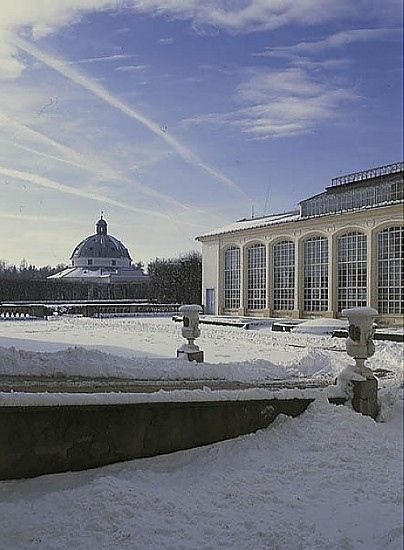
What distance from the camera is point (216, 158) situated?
200cm

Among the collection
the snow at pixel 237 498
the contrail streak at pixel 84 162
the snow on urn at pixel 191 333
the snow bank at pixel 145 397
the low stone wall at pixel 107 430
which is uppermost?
the contrail streak at pixel 84 162

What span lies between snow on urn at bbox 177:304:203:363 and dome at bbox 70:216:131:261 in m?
0.71

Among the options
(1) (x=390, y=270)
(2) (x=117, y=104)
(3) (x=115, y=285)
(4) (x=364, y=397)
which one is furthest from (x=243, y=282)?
(2) (x=117, y=104)

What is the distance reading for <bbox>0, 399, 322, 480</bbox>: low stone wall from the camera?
73.1 inches

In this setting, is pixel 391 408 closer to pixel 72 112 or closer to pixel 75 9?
pixel 72 112

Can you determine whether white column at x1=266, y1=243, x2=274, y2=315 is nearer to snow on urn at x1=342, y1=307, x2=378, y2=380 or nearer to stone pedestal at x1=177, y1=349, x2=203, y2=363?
stone pedestal at x1=177, y1=349, x2=203, y2=363

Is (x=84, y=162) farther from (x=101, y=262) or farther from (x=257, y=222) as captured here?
(x=257, y=222)

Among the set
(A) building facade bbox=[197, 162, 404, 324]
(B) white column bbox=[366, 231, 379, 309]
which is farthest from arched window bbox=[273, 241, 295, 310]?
(B) white column bbox=[366, 231, 379, 309]

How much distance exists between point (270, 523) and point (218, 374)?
1.25m

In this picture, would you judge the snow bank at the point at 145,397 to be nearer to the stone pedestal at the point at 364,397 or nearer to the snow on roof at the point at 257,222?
the stone pedestal at the point at 364,397

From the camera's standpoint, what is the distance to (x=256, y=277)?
12.3 feet

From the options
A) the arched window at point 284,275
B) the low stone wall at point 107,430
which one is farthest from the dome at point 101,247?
the arched window at point 284,275

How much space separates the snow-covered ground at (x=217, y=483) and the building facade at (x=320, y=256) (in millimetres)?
283

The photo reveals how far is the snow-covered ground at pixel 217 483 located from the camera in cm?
158
